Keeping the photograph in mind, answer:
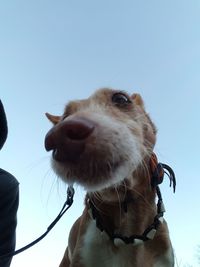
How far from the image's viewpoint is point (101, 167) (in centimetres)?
264

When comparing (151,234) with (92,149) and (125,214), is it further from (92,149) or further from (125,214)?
(92,149)

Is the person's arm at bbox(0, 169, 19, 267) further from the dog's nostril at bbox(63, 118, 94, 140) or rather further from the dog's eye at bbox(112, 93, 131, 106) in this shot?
the dog's nostril at bbox(63, 118, 94, 140)

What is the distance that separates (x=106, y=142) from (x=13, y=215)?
3.08 metres

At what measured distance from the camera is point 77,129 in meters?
2.40

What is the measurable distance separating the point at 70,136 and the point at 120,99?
1.77m

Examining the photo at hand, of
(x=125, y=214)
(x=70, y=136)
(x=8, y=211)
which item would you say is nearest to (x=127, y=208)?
(x=125, y=214)

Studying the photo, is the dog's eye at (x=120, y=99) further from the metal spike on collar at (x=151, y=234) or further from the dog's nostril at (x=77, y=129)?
the dog's nostril at (x=77, y=129)

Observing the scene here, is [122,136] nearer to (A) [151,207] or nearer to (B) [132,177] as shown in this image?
(B) [132,177]

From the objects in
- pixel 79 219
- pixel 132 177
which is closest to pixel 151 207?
pixel 132 177

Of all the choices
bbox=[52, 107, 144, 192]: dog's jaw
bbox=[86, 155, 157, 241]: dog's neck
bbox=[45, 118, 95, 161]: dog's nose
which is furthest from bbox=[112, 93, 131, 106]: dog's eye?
bbox=[45, 118, 95, 161]: dog's nose

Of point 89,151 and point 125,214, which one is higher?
point 89,151

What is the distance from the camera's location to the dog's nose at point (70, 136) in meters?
2.40

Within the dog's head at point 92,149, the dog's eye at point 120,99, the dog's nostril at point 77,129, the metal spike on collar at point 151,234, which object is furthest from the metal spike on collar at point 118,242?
the dog's nostril at point 77,129

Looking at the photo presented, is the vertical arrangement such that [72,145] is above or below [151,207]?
above
